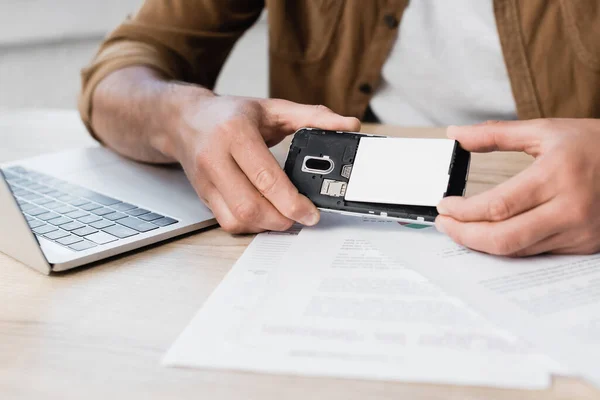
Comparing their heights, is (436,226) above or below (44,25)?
above

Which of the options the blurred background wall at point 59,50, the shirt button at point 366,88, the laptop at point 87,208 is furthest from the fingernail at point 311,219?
the blurred background wall at point 59,50

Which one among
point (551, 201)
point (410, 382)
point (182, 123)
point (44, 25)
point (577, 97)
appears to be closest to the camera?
point (410, 382)

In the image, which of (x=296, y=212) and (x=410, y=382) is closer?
(x=410, y=382)

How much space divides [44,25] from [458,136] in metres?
1.45

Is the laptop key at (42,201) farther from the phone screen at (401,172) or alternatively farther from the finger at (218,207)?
the phone screen at (401,172)

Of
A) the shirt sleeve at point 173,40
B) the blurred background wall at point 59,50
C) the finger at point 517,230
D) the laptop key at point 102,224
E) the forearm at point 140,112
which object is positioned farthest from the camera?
the blurred background wall at point 59,50

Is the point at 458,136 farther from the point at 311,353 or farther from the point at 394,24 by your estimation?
the point at 394,24

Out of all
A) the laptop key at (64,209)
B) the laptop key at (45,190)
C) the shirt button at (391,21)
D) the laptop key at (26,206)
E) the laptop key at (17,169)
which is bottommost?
the laptop key at (17,169)

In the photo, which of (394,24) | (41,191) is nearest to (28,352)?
(41,191)

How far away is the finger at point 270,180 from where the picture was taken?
517 millimetres

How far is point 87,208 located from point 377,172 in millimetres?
285

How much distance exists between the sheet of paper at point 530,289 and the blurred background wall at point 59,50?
1334 millimetres

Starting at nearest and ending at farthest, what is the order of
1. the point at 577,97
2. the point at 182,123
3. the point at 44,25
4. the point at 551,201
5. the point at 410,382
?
the point at 410,382 < the point at 551,201 < the point at 182,123 < the point at 577,97 < the point at 44,25

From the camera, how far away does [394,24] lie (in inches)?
36.4
